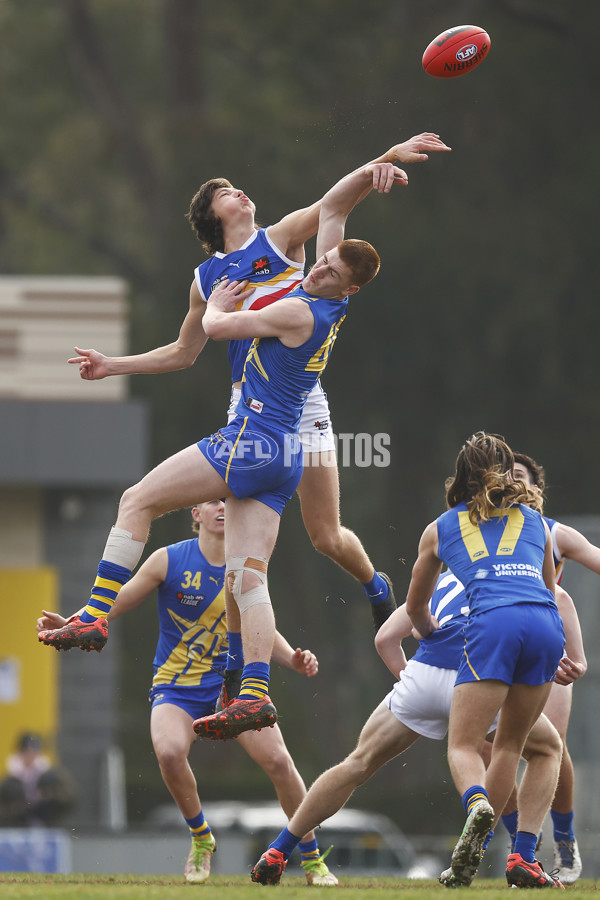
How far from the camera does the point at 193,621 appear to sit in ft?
29.7

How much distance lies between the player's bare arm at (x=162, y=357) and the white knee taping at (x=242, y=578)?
1.24m

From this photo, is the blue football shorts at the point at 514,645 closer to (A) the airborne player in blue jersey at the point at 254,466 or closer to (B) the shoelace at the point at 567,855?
(A) the airborne player in blue jersey at the point at 254,466

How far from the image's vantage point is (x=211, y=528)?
901 centimetres

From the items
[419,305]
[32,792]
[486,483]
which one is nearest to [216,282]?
[486,483]

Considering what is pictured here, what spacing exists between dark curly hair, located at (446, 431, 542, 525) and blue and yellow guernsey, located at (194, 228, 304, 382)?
4.82 feet

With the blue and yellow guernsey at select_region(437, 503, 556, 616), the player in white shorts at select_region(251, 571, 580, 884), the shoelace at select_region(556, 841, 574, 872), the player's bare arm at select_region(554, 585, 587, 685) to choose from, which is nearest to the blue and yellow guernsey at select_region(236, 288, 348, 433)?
the blue and yellow guernsey at select_region(437, 503, 556, 616)

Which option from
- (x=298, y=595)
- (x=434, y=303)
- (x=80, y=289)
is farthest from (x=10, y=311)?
(x=434, y=303)

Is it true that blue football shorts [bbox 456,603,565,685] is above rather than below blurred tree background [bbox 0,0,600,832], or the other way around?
below

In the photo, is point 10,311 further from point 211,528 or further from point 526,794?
point 526,794

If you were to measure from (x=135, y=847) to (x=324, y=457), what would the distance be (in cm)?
468

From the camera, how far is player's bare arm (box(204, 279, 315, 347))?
7441 mm

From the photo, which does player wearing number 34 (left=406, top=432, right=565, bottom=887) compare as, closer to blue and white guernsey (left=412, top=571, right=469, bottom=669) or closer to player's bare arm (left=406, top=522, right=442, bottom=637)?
player's bare arm (left=406, top=522, right=442, bottom=637)

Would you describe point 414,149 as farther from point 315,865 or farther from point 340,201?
point 315,865

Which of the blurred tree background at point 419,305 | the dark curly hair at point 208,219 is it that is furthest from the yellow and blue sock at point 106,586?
the blurred tree background at point 419,305
